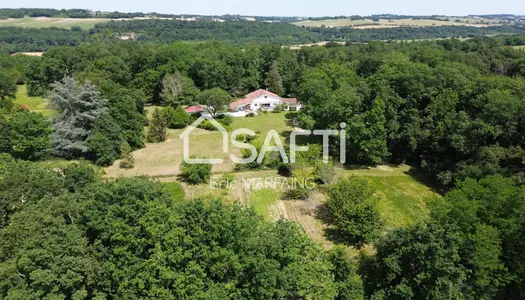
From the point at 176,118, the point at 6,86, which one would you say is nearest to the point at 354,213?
the point at 176,118

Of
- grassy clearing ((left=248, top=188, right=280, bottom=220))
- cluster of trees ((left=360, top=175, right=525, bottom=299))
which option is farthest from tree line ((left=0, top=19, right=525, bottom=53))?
cluster of trees ((left=360, top=175, right=525, bottom=299))

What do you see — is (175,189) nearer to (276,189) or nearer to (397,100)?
(276,189)

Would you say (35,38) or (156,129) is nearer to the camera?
(156,129)

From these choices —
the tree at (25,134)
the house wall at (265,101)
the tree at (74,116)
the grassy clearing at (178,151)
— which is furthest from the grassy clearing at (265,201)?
the house wall at (265,101)

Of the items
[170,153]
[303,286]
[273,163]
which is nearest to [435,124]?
[273,163]

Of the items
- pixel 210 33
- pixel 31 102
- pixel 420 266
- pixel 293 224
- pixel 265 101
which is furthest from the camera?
pixel 210 33

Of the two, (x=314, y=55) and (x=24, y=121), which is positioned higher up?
(x=314, y=55)

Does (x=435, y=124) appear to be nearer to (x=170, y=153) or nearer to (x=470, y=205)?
(x=470, y=205)
